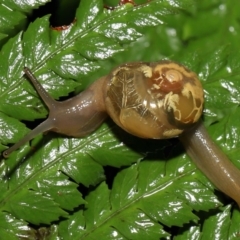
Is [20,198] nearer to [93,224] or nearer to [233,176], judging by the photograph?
[93,224]

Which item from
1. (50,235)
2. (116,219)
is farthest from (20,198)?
(116,219)

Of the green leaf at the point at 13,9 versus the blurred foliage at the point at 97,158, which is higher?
the green leaf at the point at 13,9

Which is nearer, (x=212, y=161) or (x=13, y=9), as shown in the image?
(x=13, y=9)

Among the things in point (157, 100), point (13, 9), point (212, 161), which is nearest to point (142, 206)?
point (212, 161)

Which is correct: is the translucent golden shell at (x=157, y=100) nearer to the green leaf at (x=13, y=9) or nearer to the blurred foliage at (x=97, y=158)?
the blurred foliage at (x=97, y=158)

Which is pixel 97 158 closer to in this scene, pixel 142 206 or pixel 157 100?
pixel 142 206

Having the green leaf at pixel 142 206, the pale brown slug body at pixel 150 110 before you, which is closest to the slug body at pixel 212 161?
the pale brown slug body at pixel 150 110

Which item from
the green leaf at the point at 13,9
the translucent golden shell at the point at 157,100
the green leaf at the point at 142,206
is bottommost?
the green leaf at the point at 142,206
